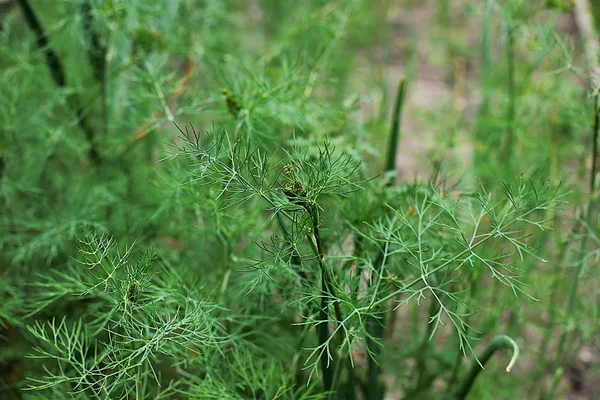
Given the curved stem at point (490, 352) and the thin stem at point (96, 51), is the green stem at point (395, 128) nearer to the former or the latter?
the curved stem at point (490, 352)

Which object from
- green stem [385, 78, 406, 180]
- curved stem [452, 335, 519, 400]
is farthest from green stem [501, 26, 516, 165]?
curved stem [452, 335, 519, 400]

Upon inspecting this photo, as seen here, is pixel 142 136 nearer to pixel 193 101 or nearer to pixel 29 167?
pixel 193 101

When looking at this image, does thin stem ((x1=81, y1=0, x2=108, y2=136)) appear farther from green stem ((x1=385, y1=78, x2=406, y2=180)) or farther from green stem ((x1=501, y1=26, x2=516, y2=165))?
green stem ((x1=501, y1=26, x2=516, y2=165))

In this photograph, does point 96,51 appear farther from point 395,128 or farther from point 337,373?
point 337,373

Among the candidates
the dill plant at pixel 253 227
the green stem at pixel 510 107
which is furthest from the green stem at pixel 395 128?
the green stem at pixel 510 107

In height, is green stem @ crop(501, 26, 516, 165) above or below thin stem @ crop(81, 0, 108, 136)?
below

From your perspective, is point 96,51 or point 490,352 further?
point 96,51

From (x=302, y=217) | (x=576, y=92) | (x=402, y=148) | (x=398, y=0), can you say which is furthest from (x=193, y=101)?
(x=398, y=0)

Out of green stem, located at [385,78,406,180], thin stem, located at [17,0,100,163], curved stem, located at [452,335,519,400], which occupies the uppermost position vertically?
thin stem, located at [17,0,100,163]

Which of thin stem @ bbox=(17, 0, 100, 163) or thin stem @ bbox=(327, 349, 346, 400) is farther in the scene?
thin stem @ bbox=(17, 0, 100, 163)

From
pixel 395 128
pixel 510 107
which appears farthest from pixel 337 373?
pixel 510 107
